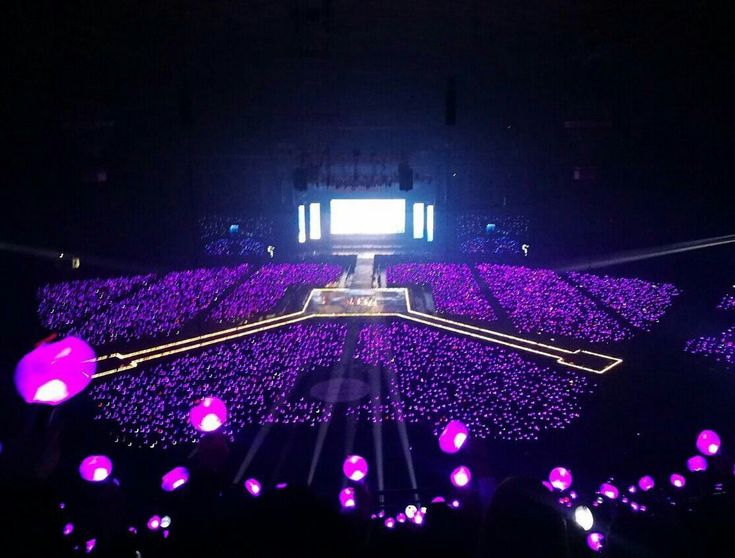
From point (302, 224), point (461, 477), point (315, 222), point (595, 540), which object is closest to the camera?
point (595, 540)

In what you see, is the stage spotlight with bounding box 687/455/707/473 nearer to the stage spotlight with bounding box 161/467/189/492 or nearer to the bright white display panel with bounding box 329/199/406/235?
the stage spotlight with bounding box 161/467/189/492

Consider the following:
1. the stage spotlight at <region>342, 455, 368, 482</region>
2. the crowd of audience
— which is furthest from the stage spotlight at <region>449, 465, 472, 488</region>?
the crowd of audience

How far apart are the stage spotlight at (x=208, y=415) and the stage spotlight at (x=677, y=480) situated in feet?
9.45

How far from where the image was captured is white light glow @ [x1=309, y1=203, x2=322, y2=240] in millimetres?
11156

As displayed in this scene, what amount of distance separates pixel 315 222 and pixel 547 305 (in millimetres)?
4944

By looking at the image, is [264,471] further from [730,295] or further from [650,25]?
[730,295]

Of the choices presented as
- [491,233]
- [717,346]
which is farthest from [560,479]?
[491,233]

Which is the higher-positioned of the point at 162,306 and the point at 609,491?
the point at 162,306

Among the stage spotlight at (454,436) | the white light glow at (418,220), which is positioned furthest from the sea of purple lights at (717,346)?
the white light glow at (418,220)

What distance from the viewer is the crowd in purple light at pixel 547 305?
24.5ft

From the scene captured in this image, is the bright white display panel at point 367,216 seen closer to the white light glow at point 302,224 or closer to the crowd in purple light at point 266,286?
the white light glow at point 302,224

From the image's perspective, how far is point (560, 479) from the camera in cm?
350

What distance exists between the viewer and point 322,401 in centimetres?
517

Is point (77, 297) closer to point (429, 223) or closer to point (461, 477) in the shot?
point (429, 223)
